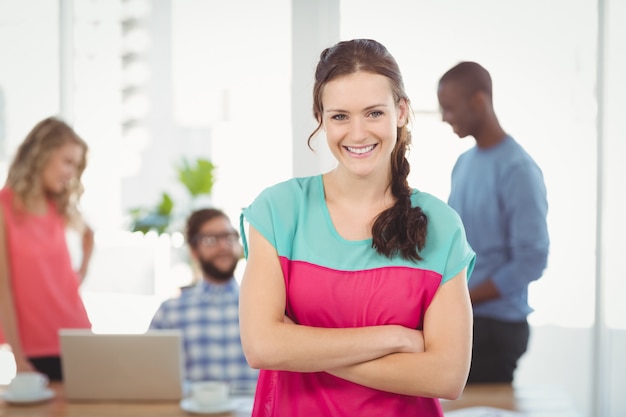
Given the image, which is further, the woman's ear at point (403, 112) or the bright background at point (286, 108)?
the bright background at point (286, 108)

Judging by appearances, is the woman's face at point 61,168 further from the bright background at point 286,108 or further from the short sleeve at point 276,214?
the short sleeve at point 276,214

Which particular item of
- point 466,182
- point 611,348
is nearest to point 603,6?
→ point 466,182

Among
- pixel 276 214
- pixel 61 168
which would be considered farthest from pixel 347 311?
pixel 61 168

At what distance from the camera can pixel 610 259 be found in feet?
12.1

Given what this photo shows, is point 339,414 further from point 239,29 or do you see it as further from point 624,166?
point 239,29

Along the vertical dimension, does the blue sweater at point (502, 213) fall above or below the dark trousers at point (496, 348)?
above

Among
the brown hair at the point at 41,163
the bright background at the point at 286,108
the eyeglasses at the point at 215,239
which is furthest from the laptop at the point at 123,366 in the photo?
the bright background at the point at 286,108

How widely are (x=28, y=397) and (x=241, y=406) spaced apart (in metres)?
0.68

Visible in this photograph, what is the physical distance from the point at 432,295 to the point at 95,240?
322 centimetres

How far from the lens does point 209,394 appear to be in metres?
2.27

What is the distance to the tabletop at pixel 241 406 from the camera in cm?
224

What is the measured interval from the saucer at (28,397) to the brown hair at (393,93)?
1.47 m

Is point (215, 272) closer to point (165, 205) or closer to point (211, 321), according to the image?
point (211, 321)

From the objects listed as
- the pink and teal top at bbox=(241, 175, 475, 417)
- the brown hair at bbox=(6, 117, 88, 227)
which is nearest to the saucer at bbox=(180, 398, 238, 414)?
the pink and teal top at bbox=(241, 175, 475, 417)
